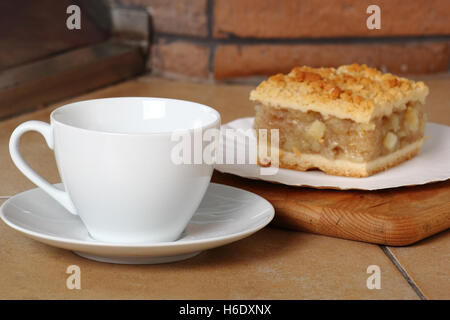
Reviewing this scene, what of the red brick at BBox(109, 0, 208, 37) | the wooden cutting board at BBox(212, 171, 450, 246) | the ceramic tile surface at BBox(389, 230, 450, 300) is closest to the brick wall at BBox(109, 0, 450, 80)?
the red brick at BBox(109, 0, 208, 37)

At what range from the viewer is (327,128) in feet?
3.44

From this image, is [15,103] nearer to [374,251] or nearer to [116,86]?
[116,86]

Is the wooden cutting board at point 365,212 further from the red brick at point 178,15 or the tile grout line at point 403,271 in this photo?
the red brick at point 178,15

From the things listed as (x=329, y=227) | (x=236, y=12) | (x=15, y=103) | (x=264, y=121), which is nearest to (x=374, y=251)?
(x=329, y=227)

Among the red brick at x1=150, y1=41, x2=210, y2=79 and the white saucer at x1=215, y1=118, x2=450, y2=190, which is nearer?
the white saucer at x1=215, y1=118, x2=450, y2=190

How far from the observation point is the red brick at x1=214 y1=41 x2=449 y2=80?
1915 mm

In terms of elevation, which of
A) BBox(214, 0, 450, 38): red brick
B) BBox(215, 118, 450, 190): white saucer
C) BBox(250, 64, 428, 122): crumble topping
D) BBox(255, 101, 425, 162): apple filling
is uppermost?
BBox(214, 0, 450, 38): red brick

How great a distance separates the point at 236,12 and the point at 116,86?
15.5 inches

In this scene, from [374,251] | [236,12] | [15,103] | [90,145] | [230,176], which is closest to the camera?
[90,145]

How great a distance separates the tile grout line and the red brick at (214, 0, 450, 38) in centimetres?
116

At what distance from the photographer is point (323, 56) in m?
1.94

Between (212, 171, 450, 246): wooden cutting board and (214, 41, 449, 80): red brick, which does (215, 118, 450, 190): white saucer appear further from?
(214, 41, 449, 80): red brick

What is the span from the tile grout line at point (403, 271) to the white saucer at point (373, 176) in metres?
0.14

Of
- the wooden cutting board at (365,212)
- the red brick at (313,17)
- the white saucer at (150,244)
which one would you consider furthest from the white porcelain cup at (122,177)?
the red brick at (313,17)
